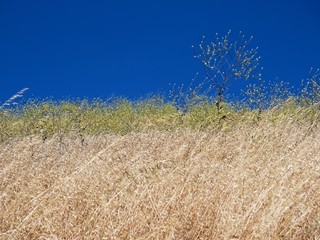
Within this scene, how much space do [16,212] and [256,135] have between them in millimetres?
5944

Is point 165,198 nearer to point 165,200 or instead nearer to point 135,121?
point 165,200

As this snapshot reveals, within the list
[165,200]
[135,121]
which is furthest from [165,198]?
[135,121]

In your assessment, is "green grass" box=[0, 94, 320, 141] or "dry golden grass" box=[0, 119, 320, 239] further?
"green grass" box=[0, 94, 320, 141]

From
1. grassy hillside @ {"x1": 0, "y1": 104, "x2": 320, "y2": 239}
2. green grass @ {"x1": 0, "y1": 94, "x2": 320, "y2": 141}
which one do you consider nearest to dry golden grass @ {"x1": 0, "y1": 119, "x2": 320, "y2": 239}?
grassy hillside @ {"x1": 0, "y1": 104, "x2": 320, "y2": 239}

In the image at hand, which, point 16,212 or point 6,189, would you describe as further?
point 6,189

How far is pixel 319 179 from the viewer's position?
5934 millimetres

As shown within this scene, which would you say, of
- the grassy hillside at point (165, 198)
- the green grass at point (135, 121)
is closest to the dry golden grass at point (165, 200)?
the grassy hillside at point (165, 198)

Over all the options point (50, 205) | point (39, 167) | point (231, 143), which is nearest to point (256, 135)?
point (231, 143)

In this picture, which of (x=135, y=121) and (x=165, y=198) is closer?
(x=165, y=198)

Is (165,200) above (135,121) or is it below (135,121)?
below

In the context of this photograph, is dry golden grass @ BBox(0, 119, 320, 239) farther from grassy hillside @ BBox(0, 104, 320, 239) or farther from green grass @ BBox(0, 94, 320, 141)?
green grass @ BBox(0, 94, 320, 141)

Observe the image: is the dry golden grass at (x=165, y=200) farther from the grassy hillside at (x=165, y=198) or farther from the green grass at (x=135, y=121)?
the green grass at (x=135, y=121)

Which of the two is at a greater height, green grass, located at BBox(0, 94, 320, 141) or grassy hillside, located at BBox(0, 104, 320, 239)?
green grass, located at BBox(0, 94, 320, 141)

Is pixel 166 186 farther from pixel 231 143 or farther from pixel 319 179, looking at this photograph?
pixel 231 143
